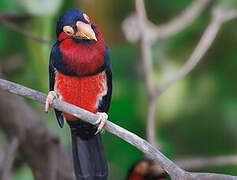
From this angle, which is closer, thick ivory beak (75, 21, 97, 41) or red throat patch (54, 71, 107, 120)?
thick ivory beak (75, 21, 97, 41)

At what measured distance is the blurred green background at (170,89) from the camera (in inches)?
121

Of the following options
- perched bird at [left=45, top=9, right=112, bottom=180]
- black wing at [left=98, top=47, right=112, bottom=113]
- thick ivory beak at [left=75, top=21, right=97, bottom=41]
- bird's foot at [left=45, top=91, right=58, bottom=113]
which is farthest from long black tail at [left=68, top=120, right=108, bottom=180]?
thick ivory beak at [left=75, top=21, right=97, bottom=41]

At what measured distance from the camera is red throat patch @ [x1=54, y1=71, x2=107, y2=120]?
1.90 m

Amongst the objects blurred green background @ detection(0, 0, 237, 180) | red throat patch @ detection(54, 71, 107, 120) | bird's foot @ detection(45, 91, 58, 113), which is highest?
blurred green background @ detection(0, 0, 237, 180)

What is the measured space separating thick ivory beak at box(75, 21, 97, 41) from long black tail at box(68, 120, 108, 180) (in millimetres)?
488

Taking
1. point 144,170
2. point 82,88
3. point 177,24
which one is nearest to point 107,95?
point 82,88

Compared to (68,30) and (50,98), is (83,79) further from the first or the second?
(68,30)

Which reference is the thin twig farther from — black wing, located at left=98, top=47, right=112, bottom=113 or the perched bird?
black wing, located at left=98, top=47, right=112, bottom=113

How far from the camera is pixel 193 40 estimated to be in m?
3.32

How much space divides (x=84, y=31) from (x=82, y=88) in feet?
0.96

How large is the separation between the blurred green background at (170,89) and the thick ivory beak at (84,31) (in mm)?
1229

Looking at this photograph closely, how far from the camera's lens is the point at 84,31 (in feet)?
5.57

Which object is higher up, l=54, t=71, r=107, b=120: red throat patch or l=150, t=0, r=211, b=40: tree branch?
l=150, t=0, r=211, b=40: tree branch

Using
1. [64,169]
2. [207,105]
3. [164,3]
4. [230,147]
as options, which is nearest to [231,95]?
[207,105]
